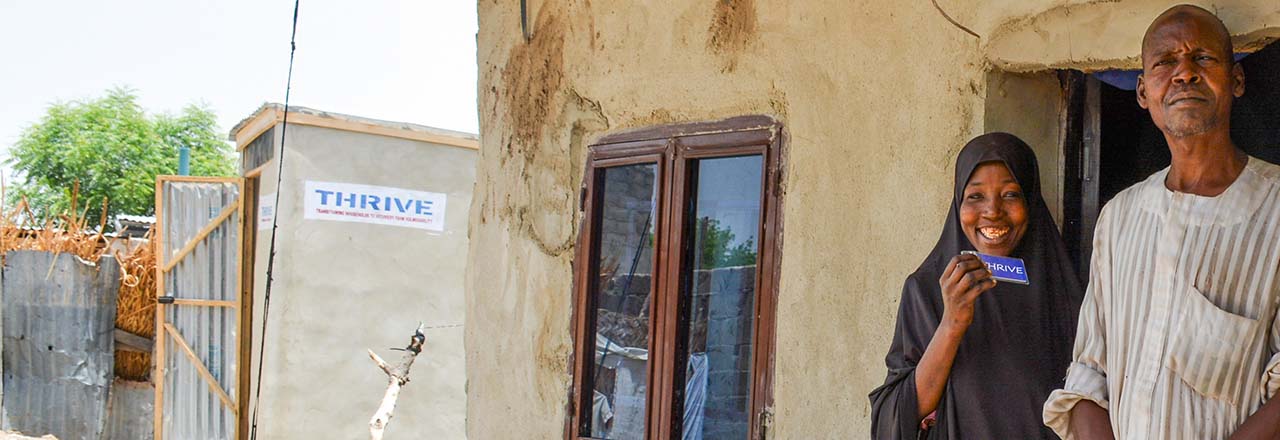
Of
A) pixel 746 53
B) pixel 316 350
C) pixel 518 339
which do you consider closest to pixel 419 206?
pixel 316 350

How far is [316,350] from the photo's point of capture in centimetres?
866

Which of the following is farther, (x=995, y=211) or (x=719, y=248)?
(x=719, y=248)

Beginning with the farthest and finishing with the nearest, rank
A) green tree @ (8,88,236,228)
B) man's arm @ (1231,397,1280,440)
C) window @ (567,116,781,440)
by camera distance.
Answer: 1. green tree @ (8,88,236,228)
2. window @ (567,116,781,440)
3. man's arm @ (1231,397,1280,440)

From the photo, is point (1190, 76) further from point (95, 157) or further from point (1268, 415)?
point (95, 157)

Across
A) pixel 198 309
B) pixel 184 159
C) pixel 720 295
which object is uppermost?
pixel 184 159

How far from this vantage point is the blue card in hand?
7.36 feet

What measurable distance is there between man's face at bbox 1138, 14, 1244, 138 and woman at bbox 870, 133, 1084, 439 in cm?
37

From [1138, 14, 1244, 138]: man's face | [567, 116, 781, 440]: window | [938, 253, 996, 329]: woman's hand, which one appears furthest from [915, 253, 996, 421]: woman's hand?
[567, 116, 781, 440]: window

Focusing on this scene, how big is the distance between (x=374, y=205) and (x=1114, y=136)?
6560 millimetres

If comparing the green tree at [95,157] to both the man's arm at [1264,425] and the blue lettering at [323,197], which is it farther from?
the man's arm at [1264,425]

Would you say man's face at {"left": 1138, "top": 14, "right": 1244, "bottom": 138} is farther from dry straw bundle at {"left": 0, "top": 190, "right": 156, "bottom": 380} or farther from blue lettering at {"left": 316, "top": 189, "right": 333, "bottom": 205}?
dry straw bundle at {"left": 0, "top": 190, "right": 156, "bottom": 380}

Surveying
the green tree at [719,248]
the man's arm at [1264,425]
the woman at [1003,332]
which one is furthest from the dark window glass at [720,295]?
the man's arm at [1264,425]

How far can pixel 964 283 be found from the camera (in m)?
2.23

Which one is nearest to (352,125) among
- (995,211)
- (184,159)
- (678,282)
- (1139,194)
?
(184,159)
